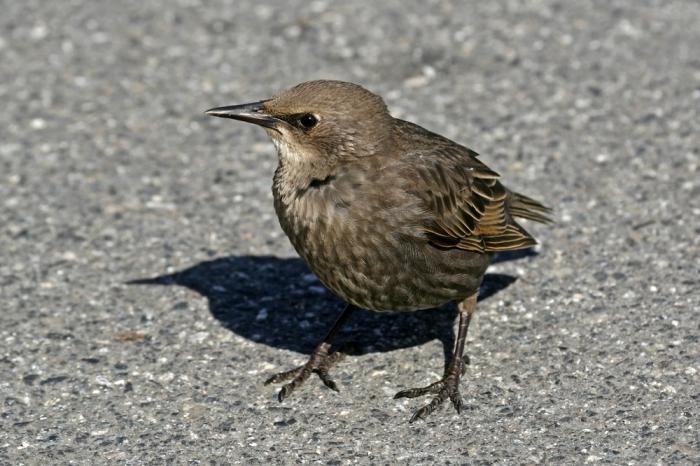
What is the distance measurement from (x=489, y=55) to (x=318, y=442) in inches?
172

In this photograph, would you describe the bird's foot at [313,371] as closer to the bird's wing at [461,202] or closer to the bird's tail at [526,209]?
the bird's wing at [461,202]

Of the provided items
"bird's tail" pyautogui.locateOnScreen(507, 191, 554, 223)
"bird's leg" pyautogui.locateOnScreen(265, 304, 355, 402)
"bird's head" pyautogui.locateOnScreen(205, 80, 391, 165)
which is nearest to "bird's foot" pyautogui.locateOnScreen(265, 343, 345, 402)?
"bird's leg" pyautogui.locateOnScreen(265, 304, 355, 402)

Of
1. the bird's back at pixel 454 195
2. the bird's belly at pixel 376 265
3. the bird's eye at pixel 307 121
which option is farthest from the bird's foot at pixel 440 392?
the bird's eye at pixel 307 121

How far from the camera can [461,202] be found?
536cm

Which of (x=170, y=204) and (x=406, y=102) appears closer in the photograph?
(x=170, y=204)

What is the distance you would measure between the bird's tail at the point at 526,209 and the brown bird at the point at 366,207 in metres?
0.67

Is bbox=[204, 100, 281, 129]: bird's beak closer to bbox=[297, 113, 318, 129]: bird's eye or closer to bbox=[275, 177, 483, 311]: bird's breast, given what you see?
bbox=[297, 113, 318, 129]: bird's eye

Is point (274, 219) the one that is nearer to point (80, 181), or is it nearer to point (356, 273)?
point (80, 181)

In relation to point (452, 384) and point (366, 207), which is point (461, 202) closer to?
point (366, 207)

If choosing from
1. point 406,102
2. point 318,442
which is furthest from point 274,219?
point 318,442

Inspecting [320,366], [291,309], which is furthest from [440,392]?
[291,309]

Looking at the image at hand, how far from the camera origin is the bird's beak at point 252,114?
5117mm

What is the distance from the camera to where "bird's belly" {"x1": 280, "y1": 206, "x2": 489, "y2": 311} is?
16.2ft

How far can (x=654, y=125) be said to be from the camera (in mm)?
7379
